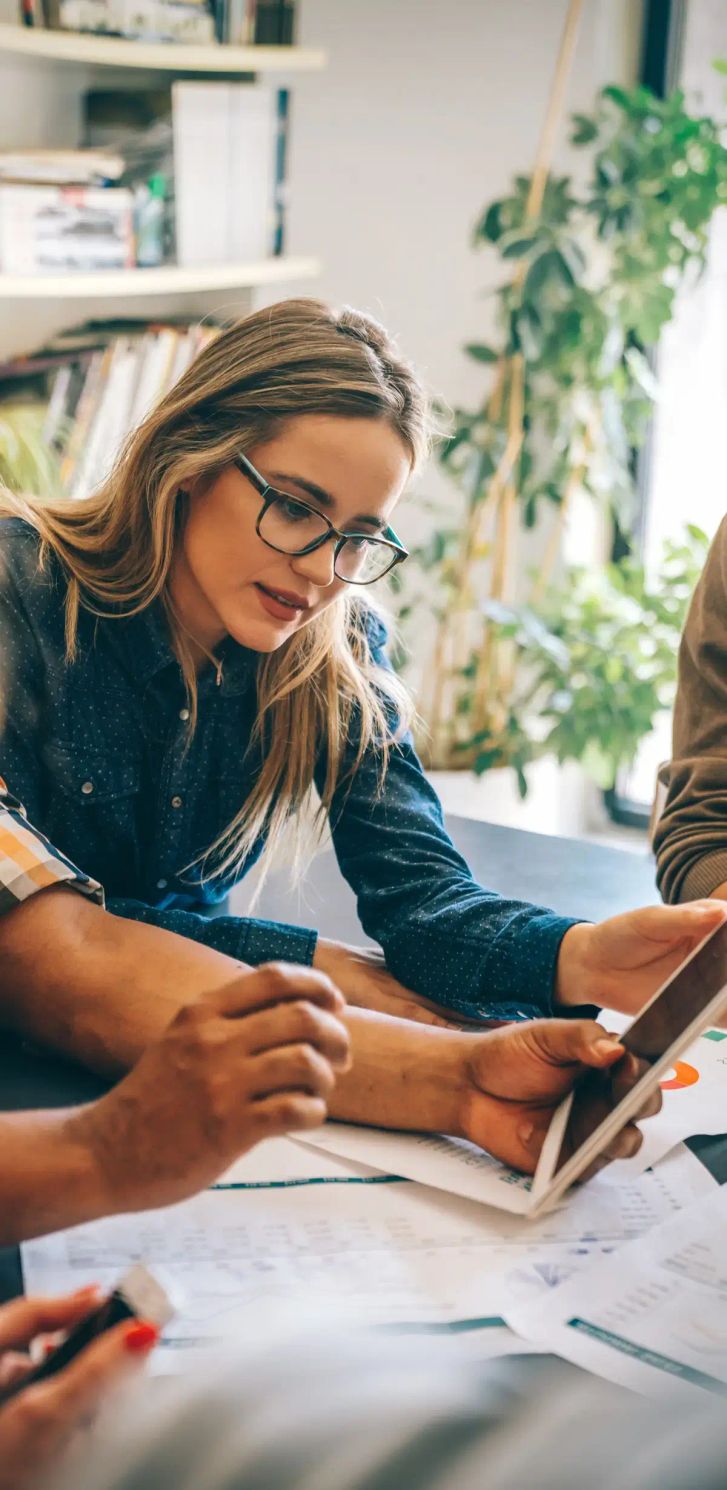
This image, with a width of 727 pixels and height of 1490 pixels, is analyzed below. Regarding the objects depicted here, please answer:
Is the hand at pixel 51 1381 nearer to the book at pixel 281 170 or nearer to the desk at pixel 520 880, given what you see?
the desk at pixel 520 880

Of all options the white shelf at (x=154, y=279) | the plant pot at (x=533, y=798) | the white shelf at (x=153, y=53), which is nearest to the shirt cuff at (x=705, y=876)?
the plant pot at (x=533, y=798)

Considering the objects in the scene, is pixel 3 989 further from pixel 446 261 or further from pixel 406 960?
pixel 446 261

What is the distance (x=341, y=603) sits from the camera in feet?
4.44

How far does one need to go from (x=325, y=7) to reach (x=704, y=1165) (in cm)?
258

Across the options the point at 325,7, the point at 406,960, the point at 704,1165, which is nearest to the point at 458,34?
the point at 325,7

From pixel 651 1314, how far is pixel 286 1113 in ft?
0.72

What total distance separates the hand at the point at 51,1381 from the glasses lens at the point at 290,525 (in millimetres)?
667

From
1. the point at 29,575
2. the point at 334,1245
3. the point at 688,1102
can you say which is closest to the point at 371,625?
the point at 29,575

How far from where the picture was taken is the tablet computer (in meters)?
0.80

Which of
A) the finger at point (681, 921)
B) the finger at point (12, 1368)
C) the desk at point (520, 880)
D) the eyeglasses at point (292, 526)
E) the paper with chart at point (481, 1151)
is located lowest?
the desk at point (520, 880)

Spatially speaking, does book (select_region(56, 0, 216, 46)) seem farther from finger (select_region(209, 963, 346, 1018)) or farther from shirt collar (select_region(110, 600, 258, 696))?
finger (select_region(209, 963, 346, 1018))

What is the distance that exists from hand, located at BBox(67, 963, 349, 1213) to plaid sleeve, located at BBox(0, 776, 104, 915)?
291 mm

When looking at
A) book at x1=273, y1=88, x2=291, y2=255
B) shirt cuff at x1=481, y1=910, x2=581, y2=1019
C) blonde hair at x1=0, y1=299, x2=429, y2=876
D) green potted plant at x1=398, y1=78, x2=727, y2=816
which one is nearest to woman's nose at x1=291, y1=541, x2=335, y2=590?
blonde hair at x1=0, y1=299, x2=429, y2=876

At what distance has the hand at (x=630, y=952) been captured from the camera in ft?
3.33
